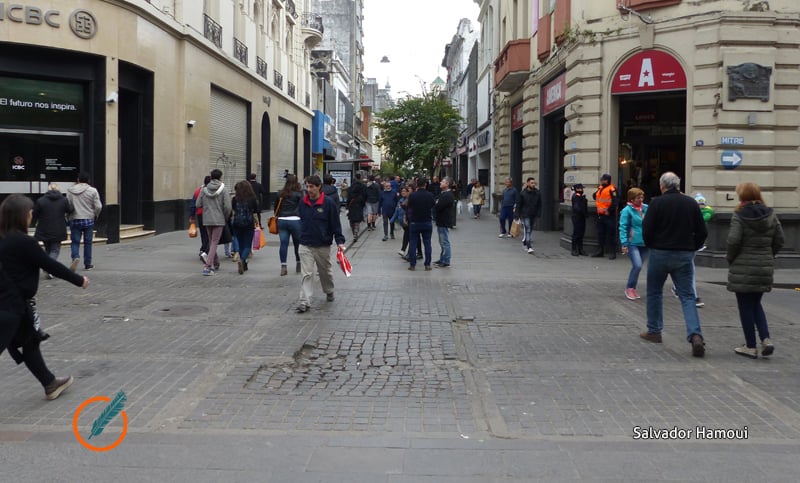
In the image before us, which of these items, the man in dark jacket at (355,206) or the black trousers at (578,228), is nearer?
the black trousers at (578,228)

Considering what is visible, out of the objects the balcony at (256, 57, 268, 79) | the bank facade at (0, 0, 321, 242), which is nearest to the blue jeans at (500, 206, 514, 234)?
the bank facade at (0, 0, 321, 242)

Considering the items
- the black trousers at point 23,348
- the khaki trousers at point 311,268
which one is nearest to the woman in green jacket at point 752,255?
the khaki trousers at point 311,268

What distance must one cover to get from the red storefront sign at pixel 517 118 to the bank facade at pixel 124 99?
33.6 feet

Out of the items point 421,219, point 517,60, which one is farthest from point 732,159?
point 517,60

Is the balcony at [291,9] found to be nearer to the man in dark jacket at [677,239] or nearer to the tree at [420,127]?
the tree at [420,127]

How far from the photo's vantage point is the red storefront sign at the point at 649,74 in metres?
15.0

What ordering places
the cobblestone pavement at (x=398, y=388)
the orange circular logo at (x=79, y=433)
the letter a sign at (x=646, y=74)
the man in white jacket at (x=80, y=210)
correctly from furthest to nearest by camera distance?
the letter a sign at (x=646, y=74), the man in white jacket at (x=80, y=210), the orange circular logo at (x=79, y=433), the cobblestone pavement at (x=398, y=388)

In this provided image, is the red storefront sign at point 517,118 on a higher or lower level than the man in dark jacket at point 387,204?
higher

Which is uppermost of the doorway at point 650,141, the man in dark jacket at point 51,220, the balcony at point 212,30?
the balcony at point 212,30

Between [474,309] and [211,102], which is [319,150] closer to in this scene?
[211,102]

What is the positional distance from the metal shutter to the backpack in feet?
41.0

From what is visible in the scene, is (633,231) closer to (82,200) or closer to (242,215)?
(242,215)

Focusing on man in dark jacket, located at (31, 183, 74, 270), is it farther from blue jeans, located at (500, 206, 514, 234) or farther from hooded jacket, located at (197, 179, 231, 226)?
blue jeans, located at (500, 206, 514, 234)

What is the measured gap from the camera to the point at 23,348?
5523mm
